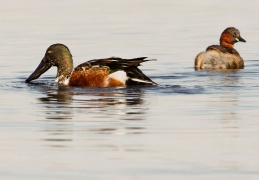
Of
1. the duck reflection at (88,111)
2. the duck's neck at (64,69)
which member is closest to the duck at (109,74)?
the duck reflection at (88,111)

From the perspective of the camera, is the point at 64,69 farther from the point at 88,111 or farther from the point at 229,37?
the point at 229,37

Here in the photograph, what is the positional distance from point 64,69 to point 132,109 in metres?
4.45

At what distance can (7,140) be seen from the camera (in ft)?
37.3

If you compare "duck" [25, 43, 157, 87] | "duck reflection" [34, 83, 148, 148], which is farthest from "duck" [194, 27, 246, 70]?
"duck reflection" [34, 83, 148, 148]

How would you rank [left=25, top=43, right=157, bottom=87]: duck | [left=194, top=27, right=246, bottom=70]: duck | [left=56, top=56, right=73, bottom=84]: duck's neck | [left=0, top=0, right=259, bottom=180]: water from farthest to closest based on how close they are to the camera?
1. [left=194, top=27, right=246, bottom=70]: duck
2. [left=56, top=56, right=73, bottom=84]: duck's neck
3. [left=25, top=43, right=157, bottom=87]: duck
4. [left=0, top=0, right=259, bottom=180]: water

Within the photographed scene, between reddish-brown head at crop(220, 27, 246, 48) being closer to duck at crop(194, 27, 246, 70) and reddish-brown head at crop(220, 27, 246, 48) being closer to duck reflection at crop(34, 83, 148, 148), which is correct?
duck at crop(194, 27, 246, 70)

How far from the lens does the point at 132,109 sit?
1392cm

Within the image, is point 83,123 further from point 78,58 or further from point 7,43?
point 7,43

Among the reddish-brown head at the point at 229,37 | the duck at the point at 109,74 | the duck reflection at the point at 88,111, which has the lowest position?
the duck reflection at the point at 88,111

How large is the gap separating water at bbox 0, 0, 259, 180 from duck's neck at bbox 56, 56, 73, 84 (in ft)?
0.75

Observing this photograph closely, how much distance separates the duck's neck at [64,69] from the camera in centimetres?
1803

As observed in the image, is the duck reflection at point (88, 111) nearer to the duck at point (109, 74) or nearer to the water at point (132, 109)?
the water at point (132, 109)

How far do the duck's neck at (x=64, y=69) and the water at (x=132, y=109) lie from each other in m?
0.23

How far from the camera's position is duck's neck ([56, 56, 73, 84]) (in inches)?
710
